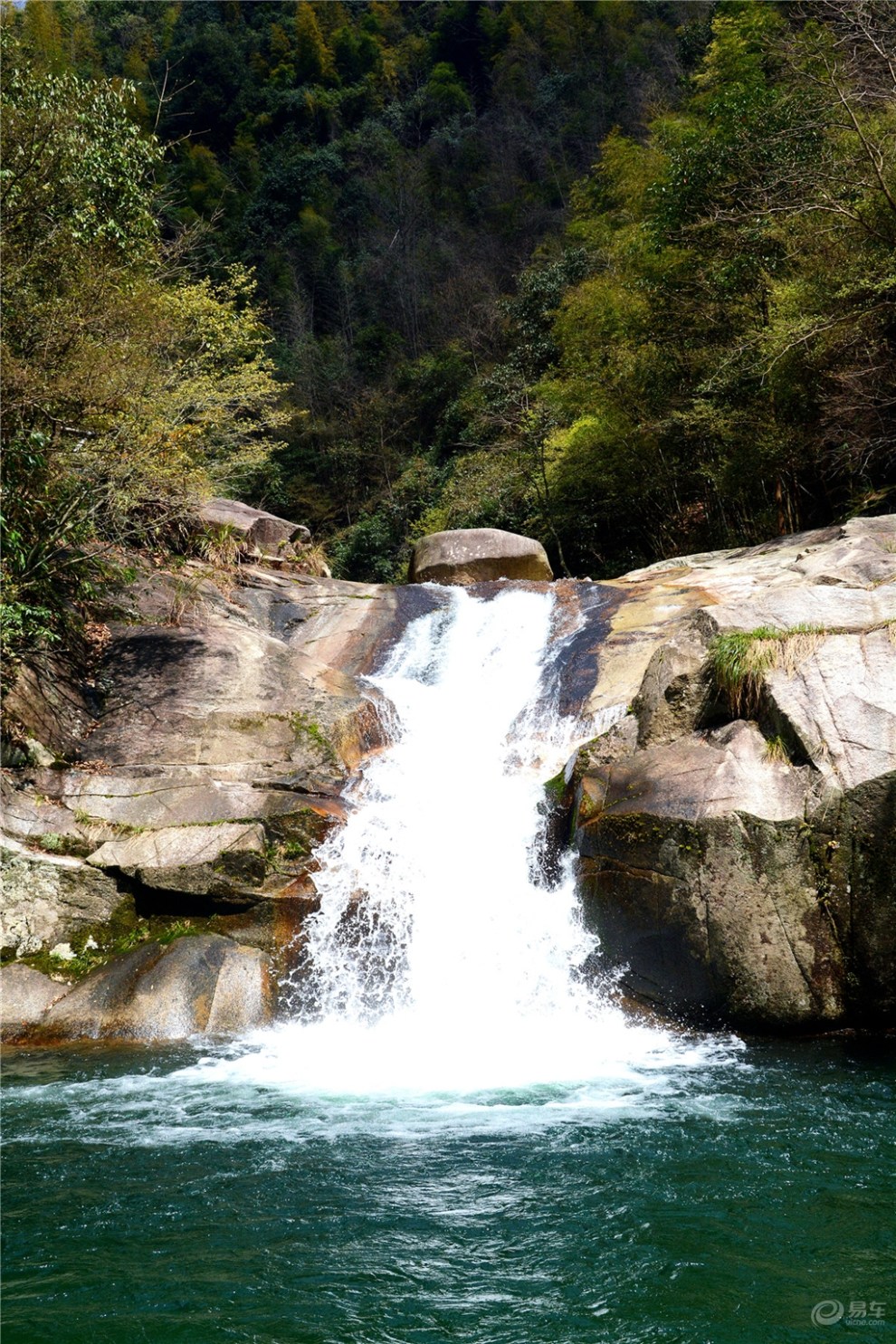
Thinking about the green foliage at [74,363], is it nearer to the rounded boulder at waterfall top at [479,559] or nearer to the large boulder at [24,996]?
the large boulder at [24,996]

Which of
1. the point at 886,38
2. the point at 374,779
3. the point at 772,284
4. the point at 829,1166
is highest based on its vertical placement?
the point at 886,38

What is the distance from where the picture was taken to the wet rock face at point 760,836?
7926 mm

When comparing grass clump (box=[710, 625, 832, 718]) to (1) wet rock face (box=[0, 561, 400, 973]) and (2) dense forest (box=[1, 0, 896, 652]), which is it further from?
(2) dense forest (box=[1, 0, 896, 652])

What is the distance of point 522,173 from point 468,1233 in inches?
2106

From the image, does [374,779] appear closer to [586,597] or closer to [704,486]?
[586,597]

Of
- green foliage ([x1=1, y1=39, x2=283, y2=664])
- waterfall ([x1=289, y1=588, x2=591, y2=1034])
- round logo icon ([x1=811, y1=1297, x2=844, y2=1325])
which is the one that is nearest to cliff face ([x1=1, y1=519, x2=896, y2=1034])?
waterfall ([x1=289, y1=588, x2=591, y2=1034])

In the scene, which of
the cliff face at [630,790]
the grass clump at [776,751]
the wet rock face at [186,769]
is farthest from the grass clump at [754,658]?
the wet rock face at [186,769]

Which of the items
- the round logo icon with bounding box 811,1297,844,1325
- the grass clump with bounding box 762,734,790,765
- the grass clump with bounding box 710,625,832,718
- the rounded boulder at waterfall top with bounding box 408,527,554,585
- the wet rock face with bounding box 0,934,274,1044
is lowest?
the wet rock face with bounding box 0,934,274,1044

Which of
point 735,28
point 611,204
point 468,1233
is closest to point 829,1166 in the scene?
point 468,1233

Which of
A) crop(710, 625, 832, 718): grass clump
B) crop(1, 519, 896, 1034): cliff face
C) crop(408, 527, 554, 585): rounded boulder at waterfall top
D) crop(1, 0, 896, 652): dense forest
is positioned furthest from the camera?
crop(408, 527, 554, 585): rounded boulder at waterfall top

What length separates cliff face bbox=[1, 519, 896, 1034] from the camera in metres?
8.02

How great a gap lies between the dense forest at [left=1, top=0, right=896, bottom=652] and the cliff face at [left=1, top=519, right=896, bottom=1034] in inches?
72.4

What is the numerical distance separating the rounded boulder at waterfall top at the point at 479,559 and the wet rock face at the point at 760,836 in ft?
31.1

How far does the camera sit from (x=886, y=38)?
15.5 m
